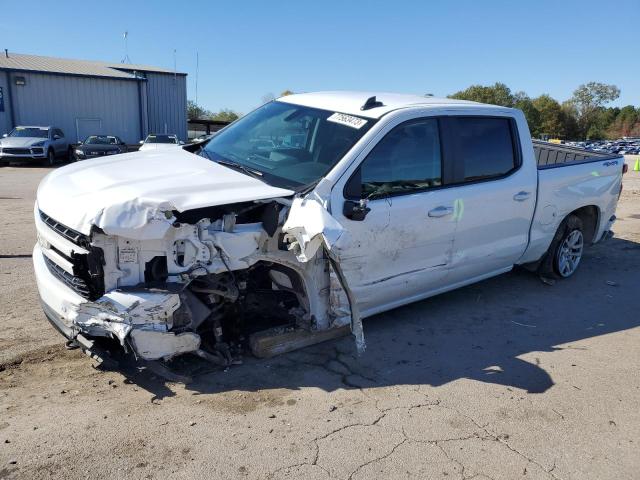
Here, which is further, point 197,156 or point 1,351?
point 197,156

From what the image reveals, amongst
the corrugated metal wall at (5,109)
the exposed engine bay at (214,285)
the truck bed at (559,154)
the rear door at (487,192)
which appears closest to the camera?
the exposed engine bay at (214,285)

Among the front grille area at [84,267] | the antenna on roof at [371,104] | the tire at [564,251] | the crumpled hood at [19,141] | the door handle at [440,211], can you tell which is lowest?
the crumpled hood at [19,141]

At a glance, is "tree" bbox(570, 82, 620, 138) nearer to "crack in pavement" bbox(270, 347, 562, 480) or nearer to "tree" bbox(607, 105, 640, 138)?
"tree" bbox(607, 105, 640, 138)

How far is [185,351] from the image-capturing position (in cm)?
332

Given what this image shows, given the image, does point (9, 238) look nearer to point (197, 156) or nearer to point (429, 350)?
point (197, 156)

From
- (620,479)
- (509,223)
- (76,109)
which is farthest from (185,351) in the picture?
(76,109)

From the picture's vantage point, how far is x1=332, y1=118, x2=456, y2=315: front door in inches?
150

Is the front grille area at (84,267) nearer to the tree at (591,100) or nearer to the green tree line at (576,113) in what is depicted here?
the green tree line at (576,113)

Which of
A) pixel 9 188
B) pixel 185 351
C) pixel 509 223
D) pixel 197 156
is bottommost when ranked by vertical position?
pixel 9 188

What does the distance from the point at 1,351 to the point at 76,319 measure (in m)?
1.09

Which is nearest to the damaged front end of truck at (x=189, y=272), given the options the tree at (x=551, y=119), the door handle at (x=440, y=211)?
the door handle at (x=440, y=211)

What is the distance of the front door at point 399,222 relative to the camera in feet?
12.5

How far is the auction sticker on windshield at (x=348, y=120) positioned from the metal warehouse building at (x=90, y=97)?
28.2m

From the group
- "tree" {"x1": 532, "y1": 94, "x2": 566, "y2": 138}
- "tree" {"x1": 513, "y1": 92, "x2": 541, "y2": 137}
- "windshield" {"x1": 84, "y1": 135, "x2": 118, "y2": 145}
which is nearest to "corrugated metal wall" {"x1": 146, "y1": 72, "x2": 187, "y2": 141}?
"windshield" {"x1": 84, "y1": 135, "x2": 118, "y2": 145}
